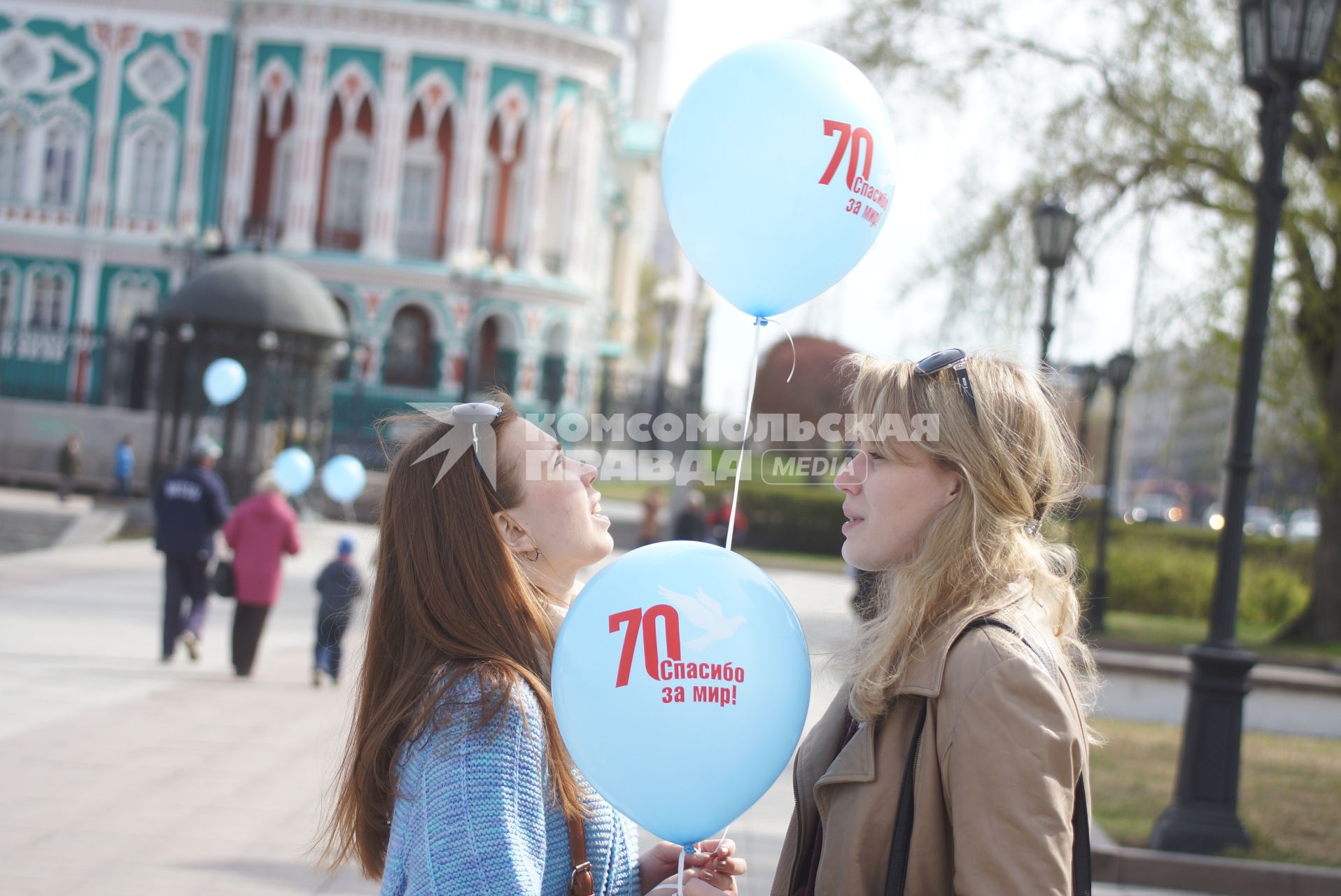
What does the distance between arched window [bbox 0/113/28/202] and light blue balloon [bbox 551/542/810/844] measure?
3846 centimetres

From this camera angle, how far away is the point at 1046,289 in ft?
38.7

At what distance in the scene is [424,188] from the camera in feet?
121

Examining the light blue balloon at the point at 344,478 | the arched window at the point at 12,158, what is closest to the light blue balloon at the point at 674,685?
the light blue balloon at the point at 344,478

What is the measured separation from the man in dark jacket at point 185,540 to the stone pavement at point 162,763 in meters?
0.31

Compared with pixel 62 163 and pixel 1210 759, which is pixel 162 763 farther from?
pixel 62 163

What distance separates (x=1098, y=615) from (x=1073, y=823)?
1748 cm

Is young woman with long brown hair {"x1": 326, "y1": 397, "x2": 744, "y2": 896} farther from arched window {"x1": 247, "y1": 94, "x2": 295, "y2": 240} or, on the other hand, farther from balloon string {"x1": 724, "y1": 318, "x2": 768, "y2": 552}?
arched window {"x1": 247, "y1": 94, "x2": 295, "y2": 240}

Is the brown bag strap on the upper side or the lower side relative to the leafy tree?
lower

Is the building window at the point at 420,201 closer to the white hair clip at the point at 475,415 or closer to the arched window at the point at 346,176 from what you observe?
the arched window at the point at 346,176

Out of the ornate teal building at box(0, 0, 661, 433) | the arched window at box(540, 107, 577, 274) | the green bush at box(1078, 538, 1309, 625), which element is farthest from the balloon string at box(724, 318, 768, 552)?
the arched window at box(540, 107, 577, 274)

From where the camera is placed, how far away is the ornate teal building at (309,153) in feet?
114

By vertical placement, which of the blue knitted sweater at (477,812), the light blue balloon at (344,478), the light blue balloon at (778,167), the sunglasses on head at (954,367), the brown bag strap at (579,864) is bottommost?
the light blue balloon at (344,478)

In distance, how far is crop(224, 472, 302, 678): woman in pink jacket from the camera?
1049cm

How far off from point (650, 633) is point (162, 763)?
248 inches
